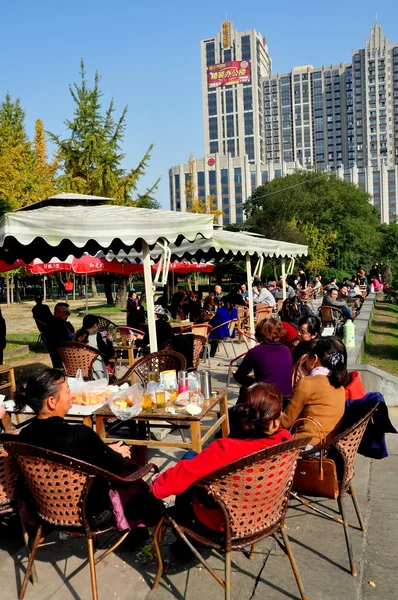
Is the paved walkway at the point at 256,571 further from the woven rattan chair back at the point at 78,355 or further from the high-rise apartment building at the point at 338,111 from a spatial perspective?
the high-rise apartment building at the point at 338,111

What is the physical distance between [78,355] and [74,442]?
3426 millimetres

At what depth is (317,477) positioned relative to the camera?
116 inches

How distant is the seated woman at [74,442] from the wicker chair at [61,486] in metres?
0.12

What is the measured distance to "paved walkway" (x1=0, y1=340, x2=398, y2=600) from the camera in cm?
274

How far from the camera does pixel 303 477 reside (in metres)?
3.00

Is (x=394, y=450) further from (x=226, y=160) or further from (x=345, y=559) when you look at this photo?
(x=226, y=160)

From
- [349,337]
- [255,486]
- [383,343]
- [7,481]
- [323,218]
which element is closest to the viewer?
[255,486]

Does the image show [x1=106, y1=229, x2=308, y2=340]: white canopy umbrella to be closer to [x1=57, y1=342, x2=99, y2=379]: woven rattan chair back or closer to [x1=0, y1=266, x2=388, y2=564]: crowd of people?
[x1=57, y1=342, x2=99, y2=379]: woven rattan chair back

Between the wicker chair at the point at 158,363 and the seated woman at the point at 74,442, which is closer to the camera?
the seated woman at the point at 74,442

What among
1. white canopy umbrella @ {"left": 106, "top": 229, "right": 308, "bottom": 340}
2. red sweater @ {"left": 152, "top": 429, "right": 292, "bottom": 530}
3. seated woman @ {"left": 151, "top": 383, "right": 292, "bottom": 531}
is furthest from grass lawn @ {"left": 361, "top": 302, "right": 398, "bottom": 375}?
red sweater @ {"left": 152, "top": 429, "right": 292, "bottom": 530}

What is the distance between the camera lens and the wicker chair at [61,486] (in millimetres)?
2469

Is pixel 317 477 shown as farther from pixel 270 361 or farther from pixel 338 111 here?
pixel 338 111

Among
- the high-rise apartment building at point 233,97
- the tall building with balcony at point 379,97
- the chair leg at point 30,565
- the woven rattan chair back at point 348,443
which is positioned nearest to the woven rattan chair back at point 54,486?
the chair leg at point 30,565

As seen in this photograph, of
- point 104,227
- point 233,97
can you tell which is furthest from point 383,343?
point 233,97
